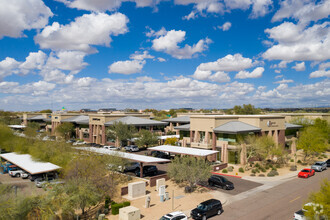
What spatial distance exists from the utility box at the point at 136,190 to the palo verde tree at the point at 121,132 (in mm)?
37226

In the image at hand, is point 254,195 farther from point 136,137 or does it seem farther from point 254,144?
point 136,137

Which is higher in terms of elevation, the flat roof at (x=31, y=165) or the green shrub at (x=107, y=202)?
the flat roof at (x=31, y=165)

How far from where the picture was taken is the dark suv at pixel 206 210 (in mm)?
23953

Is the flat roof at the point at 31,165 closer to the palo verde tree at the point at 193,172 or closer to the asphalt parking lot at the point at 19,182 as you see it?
the asphalt parking lot at the point at 19,182

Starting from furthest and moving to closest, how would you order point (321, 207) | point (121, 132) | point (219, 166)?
point (121, 132) → point (219, 166) → point (321, 207)

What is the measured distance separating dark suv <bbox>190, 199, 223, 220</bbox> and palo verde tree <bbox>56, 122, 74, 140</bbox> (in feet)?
241

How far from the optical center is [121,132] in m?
68.2

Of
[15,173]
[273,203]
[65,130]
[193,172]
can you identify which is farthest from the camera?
[65,130]

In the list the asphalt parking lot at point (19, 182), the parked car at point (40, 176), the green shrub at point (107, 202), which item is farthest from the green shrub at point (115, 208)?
the parked car at point (40, 176)

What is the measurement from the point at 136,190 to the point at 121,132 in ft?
126

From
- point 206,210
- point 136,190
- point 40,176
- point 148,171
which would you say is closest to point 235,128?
point 148,171

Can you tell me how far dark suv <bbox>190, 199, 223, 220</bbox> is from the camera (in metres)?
24.0

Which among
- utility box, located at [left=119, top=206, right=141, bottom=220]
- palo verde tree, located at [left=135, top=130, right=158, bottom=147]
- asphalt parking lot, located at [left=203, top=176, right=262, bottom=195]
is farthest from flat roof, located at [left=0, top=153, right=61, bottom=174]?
palo verde tree, located at [left=135, top=130, right=158, bottom=147]

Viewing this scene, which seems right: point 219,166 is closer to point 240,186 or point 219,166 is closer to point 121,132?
point 240,186
